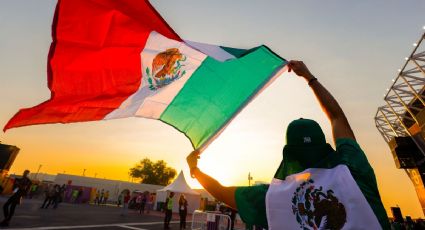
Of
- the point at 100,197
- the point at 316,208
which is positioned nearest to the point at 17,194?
the point at 316,208

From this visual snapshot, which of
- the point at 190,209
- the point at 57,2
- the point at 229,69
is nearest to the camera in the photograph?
the point at 57,2

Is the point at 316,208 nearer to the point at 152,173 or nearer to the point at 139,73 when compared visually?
the point at 139,73

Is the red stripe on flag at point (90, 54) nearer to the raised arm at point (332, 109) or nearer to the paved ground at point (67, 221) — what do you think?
the raised arm at point (332, 109)

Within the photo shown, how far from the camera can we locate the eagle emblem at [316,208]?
1.11 meters

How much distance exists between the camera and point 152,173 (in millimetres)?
69375

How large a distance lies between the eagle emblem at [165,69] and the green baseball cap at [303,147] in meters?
2.16

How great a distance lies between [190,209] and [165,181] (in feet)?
136

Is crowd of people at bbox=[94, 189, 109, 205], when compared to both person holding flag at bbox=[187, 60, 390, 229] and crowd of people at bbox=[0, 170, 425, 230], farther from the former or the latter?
person holding flag at bbox=[187, 60, 390, 229]

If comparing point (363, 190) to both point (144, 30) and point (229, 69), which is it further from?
point (144, 30)

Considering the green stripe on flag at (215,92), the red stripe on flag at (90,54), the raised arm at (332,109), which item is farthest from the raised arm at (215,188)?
the red stripe on flag at (90,54)

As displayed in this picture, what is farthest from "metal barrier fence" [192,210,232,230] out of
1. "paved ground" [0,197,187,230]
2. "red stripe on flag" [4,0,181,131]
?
"red stripe on flag" [4,0,181,131]

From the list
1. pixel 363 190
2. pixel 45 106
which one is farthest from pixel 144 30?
pixel 363 190

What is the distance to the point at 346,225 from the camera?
1.06 metres

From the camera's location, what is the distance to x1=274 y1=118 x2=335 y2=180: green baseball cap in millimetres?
1314
